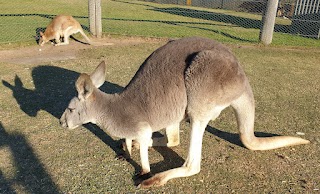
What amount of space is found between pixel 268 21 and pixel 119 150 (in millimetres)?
5036

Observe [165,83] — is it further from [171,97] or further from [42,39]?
[42,39]

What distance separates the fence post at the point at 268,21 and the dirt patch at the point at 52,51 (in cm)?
220

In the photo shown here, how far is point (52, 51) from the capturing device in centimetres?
614

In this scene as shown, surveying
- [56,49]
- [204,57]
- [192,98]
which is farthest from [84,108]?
[56,49]

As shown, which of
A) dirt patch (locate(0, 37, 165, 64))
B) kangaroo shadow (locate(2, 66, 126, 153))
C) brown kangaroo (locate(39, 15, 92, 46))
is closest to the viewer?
kangaroo shadow (locate(2, 66, 126, 153))

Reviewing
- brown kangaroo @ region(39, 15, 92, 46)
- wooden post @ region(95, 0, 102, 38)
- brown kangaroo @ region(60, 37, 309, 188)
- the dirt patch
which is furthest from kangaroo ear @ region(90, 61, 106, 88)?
wooden post @ region(95, 0, 102, 38)

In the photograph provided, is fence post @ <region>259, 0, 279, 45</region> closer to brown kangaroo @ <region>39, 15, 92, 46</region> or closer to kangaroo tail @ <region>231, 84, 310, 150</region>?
brown kangaroo @ <region>39, 15, 92, 46</region>

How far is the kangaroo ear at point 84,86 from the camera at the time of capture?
7.20ft

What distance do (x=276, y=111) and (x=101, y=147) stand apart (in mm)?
1999

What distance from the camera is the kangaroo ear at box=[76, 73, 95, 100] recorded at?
2.20 meters

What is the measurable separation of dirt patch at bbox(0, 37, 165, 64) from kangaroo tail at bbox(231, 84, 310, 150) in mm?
3837

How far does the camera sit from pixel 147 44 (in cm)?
659

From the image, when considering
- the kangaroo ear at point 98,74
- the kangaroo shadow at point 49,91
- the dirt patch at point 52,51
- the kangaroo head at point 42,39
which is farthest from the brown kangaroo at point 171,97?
the kangaroo head at point 42,39

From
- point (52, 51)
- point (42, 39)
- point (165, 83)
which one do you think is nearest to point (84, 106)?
point (165, 83)
